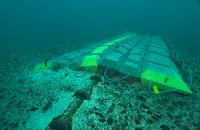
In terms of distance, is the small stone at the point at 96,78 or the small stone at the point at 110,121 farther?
the small stone at the point at 96,78

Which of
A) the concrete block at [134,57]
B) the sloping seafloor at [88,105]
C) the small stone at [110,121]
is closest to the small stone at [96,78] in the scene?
the sloping seafloor at [88,105]

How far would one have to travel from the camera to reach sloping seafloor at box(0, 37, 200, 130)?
8.11 ft

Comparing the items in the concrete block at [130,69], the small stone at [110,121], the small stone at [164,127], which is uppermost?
the concrete block at [130,69]

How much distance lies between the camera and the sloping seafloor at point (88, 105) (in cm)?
247

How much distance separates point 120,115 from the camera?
2.71m

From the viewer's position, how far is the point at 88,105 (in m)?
2.79

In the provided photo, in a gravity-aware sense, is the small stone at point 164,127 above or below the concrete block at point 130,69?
below

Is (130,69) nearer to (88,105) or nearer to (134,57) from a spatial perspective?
(134,57)

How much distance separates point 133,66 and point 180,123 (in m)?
1.67

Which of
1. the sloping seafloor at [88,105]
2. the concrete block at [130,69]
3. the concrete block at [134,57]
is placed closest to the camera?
the sloping seafloor at [88,105]

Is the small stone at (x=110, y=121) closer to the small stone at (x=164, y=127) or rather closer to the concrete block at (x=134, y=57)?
the small stone at (x=164, y=127)

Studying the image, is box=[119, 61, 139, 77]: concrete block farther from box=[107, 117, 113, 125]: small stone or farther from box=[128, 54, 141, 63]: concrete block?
box=[107, 117, 113, 125]: small stone

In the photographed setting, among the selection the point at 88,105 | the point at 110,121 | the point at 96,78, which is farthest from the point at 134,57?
the point at 110,121

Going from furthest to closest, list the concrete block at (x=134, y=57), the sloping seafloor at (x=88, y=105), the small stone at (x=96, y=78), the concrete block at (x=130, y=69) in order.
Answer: the concrete block at (x=134, y=57) → the concrete block at (x=130, y=69) → the small stone at (x=96, y=78) → the sloping seafloor at (x=88, y=105)
